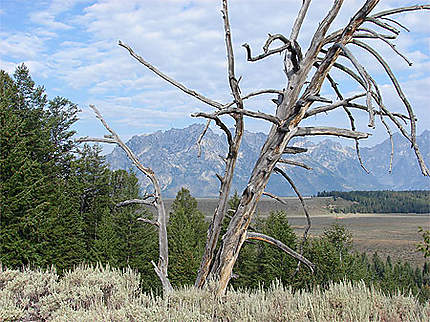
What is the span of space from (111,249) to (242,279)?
1239 cm

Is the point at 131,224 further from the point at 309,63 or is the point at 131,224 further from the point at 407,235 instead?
the point at 407,235

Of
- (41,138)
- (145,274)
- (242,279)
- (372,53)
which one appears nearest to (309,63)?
(372,53)

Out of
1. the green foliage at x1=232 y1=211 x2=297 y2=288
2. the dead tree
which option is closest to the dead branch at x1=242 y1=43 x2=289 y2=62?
the dead tree

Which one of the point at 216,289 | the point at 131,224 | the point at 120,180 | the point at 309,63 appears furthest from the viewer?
the point at 120,180

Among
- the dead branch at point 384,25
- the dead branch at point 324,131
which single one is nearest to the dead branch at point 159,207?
the dead branch at point 324,131

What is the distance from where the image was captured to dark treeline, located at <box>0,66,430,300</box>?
27812 mm

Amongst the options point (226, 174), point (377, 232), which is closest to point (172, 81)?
point (226, 174)

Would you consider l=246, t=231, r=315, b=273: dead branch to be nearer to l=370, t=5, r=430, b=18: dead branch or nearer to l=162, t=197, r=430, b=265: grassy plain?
l=370, t=5, r=430, b=18: dead branch

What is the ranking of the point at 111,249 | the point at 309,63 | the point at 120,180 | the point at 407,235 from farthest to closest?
the point at 407,235, the point at 120,180, the point at 111,249, the point at 309,63

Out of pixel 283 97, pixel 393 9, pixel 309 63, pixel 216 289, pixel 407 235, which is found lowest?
pixel 407 235

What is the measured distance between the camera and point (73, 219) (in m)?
34.3

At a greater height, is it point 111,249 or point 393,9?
point 393,9

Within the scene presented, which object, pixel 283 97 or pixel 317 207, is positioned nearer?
pixel 283 97

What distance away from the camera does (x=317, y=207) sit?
186375 millimetres
